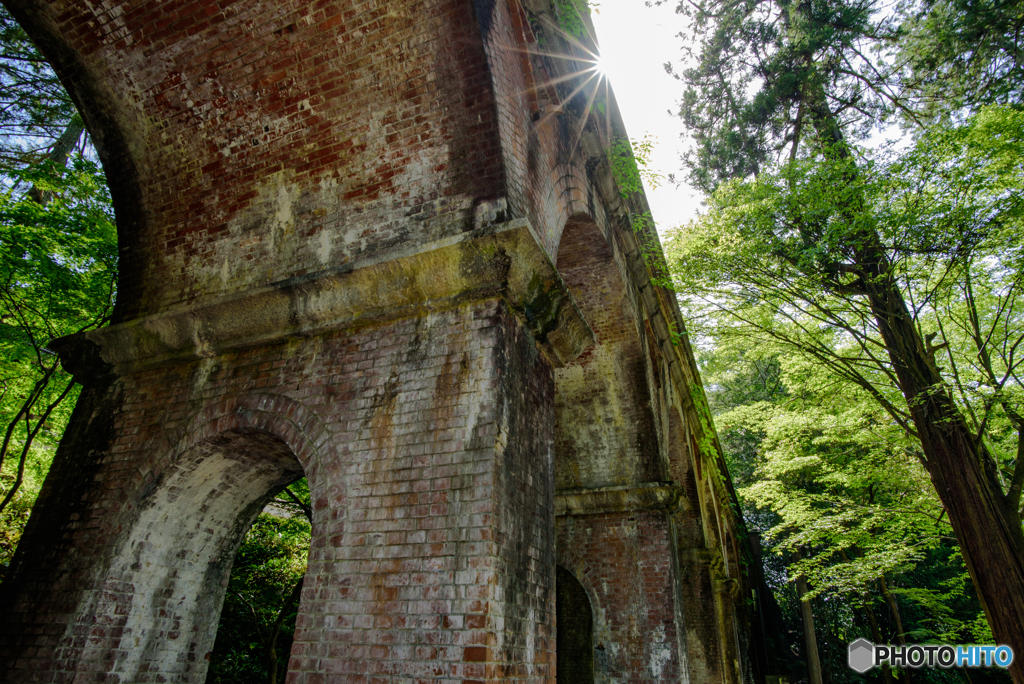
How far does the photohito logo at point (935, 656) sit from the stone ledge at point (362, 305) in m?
6.43

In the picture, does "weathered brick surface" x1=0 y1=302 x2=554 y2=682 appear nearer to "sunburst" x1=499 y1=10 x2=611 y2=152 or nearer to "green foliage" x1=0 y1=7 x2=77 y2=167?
"sunburst" x1=499 y1=10 x2=611 y2=152

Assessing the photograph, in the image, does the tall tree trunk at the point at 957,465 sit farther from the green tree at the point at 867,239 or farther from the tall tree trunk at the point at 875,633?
the tall tree trunk at the point at 875,633

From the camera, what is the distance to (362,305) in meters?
4.10

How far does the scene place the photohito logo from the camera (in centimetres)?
662

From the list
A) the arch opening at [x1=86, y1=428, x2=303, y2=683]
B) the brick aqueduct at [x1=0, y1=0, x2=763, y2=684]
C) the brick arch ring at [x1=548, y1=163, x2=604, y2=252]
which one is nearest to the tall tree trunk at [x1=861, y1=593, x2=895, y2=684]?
the brick arch ring at [x1=548, y1=163, x2=604, y2=252]

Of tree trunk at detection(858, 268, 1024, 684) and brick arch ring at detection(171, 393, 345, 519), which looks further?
tree trunk at detection(858, 268, 1024, 684)

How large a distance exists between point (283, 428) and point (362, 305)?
39.7 inches

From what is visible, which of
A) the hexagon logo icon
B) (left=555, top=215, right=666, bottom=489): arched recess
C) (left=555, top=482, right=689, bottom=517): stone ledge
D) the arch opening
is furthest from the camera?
the hexagon logo icon

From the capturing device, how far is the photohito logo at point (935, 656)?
21.7 feet

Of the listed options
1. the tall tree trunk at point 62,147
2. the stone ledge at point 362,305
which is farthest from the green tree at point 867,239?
the tall tree trunk at point 62,147

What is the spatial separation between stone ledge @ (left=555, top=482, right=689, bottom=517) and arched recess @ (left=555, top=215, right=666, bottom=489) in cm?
20

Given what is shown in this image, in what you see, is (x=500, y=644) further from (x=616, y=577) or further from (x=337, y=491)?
(x=616, y=577)

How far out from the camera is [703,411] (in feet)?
33.0

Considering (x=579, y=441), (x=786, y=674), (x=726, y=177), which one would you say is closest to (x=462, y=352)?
(x=579, y=441)
